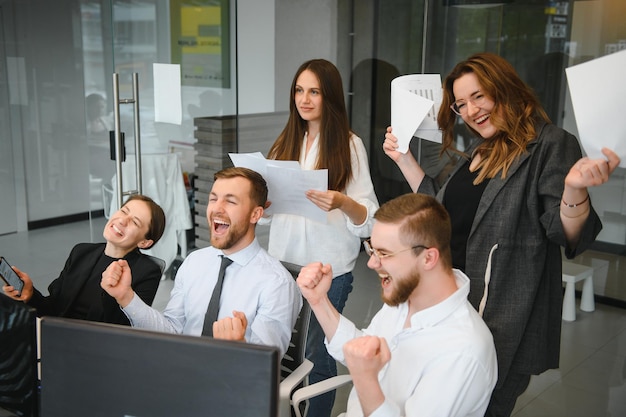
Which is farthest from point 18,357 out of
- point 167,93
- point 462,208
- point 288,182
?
point 167,93

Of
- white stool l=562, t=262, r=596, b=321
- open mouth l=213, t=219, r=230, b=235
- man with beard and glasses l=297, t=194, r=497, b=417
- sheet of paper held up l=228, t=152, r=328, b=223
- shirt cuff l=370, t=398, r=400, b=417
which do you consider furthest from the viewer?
white stool l=562, t=262, r=596, b=321

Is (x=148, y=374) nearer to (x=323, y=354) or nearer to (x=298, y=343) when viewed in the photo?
(x=298, y=343)

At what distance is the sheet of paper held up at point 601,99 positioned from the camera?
178 cm

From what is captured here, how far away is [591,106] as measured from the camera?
182 cm

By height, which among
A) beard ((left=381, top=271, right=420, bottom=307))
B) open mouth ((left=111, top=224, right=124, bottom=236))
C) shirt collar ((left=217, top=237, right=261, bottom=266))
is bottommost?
shirt collar ((left=217, top=237, right=261, bottom=266))

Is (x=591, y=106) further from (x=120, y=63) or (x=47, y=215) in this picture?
Result: (x=47, y=215)

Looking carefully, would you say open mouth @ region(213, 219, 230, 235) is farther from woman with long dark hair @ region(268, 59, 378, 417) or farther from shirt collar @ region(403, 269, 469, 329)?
shirt collar @ region(403, 269, 469, 329)

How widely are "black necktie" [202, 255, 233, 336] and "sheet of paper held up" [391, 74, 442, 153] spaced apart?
2.65 feet

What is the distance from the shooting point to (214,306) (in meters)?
2.28

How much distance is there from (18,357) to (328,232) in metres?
1.58

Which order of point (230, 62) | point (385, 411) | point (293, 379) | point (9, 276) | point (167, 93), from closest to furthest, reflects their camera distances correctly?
point (385, 411)
point (9, 276)
point (293, 379)
point (167, 93)
point (230, 62)

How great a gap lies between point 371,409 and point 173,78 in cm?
312

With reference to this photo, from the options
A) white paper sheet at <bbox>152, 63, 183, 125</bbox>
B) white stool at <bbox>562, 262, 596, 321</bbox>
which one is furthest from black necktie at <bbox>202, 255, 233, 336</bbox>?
white stool at <bbox>562, 262, 596, 321</bbox>

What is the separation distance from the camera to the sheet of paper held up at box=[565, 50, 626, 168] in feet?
5.85
